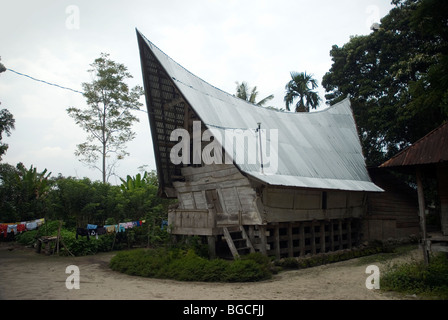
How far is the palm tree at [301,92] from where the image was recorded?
33.6m

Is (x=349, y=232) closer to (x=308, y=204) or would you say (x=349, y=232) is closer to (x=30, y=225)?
(x=308, y=204)

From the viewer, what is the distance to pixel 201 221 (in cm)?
1272

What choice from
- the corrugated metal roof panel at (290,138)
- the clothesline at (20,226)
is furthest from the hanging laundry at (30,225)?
the corrugated metal roof panel at (290,138)

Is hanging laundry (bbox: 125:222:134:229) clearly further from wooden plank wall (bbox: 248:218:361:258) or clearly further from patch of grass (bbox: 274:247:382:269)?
patch of grass (bbox: 274:247:382:269)

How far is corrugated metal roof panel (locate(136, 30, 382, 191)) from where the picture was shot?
12.4 metres

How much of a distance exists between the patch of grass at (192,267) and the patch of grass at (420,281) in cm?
344

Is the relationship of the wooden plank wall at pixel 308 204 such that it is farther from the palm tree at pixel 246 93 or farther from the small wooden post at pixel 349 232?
the palm tree at pixel 246 93

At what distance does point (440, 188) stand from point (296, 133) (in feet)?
23.9

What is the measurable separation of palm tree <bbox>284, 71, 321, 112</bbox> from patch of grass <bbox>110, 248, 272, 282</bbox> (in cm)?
2486

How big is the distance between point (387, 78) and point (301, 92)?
12060 mm

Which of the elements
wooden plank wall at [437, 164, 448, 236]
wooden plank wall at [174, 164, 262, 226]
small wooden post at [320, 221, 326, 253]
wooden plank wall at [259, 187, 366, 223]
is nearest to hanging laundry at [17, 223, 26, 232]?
wooden plank wall at [174, 164, 262, 226]
